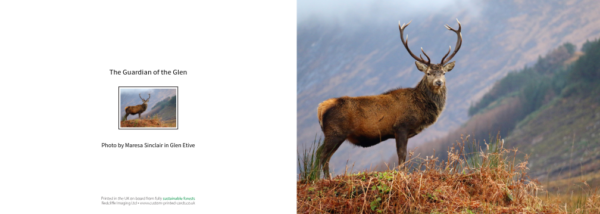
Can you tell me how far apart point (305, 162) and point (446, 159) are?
1738 mm

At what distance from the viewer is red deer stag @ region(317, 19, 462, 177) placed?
301 inches

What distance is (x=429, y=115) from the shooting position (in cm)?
819

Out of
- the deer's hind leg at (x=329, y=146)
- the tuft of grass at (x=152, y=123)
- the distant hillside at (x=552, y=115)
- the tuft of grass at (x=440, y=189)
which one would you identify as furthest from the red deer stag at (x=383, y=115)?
the distant hillside at (x=552, y=115)

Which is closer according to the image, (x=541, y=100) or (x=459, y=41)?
(x=459, y=41)

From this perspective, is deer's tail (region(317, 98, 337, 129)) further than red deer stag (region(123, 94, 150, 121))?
Yes

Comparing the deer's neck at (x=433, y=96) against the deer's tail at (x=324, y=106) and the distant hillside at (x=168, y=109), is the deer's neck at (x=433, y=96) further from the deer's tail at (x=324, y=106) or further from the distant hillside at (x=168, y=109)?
the distant hillside at (x=168, y=109)

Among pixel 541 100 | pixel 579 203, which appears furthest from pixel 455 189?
pixel 541 100

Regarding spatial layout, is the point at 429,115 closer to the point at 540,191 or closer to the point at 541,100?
the point at 540,191

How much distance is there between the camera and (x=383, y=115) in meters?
7.86

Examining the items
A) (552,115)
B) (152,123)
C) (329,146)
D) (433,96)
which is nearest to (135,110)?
(152,123)

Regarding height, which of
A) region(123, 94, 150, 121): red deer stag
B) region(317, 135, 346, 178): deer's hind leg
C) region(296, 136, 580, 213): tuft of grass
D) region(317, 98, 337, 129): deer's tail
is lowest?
region(296, 136, 580, 213): tuft of grass

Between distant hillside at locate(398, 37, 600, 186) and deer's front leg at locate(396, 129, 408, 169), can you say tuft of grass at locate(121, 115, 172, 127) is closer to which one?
deer's front leg at locate(396, 129, 408, 169)

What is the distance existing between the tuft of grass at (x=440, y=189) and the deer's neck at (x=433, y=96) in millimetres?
1626

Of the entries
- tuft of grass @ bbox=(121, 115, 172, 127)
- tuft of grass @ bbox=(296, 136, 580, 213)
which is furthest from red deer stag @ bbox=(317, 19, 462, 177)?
tuft of grass @ bbox=(121, 115, 172, 127)
